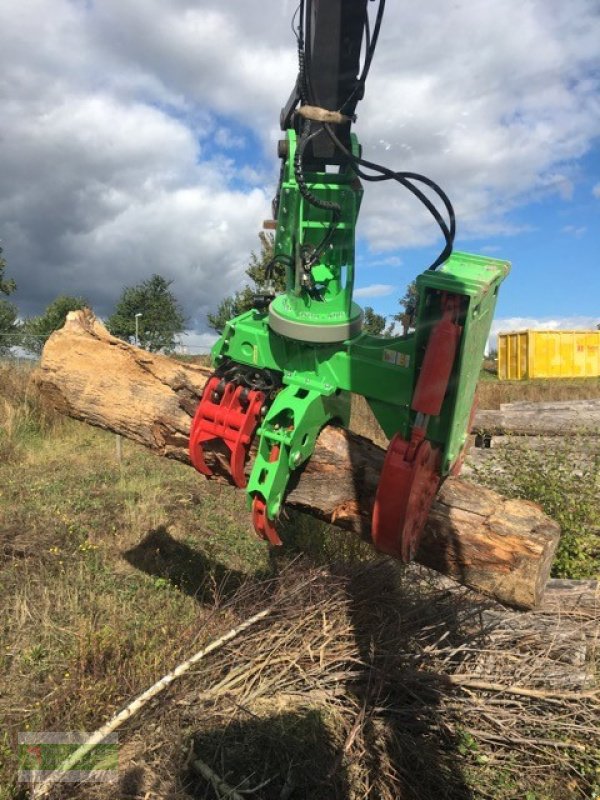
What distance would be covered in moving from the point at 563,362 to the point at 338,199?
24481 mm

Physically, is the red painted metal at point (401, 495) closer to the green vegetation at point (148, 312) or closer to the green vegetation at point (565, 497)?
the green vegetation at point (565, 497)

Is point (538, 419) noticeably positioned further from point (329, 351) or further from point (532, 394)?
point (329, 351)

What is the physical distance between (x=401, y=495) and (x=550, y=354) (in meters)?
24.5

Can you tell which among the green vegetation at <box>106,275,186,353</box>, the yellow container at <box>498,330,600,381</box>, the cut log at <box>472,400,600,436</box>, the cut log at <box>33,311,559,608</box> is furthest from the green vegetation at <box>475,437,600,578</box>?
the green vegetation at <box>106,275,186,353</box>

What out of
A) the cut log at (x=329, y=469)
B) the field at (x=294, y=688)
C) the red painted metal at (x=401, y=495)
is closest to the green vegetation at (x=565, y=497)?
the field at (x=294, y=688)

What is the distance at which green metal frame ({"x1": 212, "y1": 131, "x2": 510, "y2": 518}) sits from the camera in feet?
9.00

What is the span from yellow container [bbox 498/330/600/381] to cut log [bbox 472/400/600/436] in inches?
618

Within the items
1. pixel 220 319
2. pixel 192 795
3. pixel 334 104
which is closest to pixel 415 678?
pixel 192 795

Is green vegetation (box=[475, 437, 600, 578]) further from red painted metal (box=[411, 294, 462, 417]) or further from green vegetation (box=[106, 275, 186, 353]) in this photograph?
Answer: green vegetation (box=[106, 275, 186, 353])

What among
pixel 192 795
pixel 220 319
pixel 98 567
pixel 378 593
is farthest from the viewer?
pixel 220 319

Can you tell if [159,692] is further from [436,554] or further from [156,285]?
[156,285]

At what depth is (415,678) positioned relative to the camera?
3.42 meters

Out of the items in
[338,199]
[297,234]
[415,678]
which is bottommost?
[415,678]

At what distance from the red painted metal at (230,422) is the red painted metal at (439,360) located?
89 centimetres
